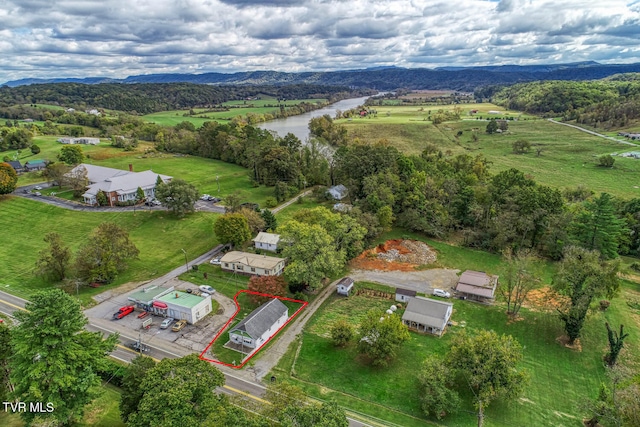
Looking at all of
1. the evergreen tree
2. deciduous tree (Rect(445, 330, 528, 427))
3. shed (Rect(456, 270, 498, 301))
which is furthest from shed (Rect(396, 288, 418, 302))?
the evergreen tree

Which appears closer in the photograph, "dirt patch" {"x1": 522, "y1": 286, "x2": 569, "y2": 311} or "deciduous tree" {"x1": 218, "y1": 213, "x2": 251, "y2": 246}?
"dirt patch" {"x1": 522, "y1": 286, "x2": 569, "y2": 311}

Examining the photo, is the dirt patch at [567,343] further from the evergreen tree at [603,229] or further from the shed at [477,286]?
the evergreen tree at [603,229]

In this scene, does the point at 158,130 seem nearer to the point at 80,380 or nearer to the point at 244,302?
the point at 244,302

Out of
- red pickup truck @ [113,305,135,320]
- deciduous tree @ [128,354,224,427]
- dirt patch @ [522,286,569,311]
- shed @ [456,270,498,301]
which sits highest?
deciduous tree @ [128,354,224,427]

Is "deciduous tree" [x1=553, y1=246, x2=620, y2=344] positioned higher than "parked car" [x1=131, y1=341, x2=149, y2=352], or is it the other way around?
"deciduous tree" [x1=553, y1=246, x2=620, y2=344]

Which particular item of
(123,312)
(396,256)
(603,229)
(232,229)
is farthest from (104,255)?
(603,229)

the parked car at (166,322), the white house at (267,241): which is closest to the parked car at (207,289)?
the parked car at (166,322)

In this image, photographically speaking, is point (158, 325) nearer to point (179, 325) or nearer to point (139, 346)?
point (179, 325)

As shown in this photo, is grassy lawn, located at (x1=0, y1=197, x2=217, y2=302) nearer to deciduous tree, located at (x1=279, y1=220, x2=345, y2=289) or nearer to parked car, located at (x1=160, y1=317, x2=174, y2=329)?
parked car, located at (x1=160, y1=317, x2=174, y2=329)
